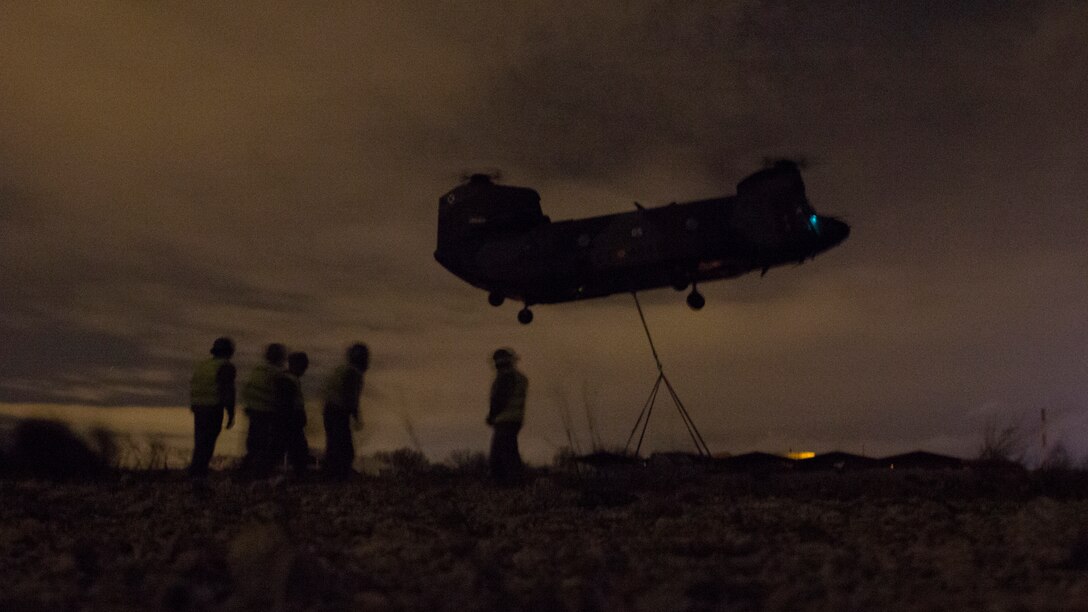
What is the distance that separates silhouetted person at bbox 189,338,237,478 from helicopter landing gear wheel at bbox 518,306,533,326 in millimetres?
7147

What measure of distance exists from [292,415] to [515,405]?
3323 millimetres

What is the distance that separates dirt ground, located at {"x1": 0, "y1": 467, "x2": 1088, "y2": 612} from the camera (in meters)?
4.25

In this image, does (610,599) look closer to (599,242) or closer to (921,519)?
(921,519)

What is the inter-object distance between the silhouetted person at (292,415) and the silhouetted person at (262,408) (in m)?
0.10

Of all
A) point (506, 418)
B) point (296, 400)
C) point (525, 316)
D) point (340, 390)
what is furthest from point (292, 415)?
point (525, 316)

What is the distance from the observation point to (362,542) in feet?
21.0

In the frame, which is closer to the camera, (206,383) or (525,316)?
(206,383)

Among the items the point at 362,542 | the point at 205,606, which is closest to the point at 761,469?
the point at 362,542

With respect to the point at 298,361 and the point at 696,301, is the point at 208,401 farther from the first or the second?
the point at 696,301

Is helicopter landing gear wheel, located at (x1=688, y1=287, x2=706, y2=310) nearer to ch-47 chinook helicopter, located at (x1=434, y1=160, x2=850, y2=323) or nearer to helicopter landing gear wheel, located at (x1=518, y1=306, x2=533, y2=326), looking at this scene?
ch-47 chinook helicopter, located at (x1=434, y1=160, x2=850, y2=323)

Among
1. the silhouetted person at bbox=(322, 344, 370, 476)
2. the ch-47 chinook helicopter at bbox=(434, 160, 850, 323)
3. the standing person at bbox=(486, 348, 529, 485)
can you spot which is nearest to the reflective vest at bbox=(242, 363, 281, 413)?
the silhouetted person at bbox=(322, 344, 370, 476)

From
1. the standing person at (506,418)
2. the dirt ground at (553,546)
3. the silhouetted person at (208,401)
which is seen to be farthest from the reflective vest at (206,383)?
the standing person at (506,418)

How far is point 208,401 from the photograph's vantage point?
12.9 meters

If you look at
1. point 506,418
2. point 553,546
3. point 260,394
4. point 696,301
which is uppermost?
point 696,301
